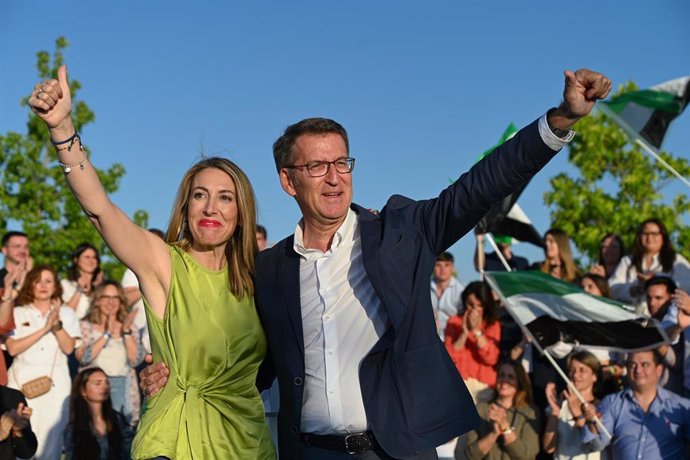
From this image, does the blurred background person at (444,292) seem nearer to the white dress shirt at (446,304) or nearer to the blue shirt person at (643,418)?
the white dress shirt at (446,304)

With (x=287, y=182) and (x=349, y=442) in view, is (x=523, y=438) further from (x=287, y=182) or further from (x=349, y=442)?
(x=349, y=442)

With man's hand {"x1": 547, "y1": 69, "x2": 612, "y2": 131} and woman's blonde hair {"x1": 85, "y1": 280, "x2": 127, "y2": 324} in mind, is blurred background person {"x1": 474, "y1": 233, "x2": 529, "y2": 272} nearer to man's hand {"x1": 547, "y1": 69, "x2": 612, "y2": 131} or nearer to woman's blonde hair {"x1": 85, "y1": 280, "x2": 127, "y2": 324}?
woman's blonde hair {"x1": 85, "y1": 280, "x2": 127, "y2": 324}

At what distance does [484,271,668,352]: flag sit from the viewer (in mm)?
8547

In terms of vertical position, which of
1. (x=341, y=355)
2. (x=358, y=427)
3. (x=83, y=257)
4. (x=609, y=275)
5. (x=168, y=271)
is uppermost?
(x=83, y=257)

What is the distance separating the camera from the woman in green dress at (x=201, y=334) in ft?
14.1

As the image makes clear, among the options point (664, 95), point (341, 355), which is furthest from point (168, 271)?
point (664, 95)

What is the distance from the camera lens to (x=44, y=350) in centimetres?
960

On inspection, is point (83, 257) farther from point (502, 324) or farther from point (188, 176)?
point (188, 176)

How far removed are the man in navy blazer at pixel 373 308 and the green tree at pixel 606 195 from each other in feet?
84.8

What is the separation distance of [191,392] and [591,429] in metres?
5.16

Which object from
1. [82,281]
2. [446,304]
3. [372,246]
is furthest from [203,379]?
[446,304]

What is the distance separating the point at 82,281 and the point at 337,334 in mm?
7210

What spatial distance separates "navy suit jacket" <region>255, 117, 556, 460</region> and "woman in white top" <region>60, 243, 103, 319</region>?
674 cm

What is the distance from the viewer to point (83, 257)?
1083 cm
